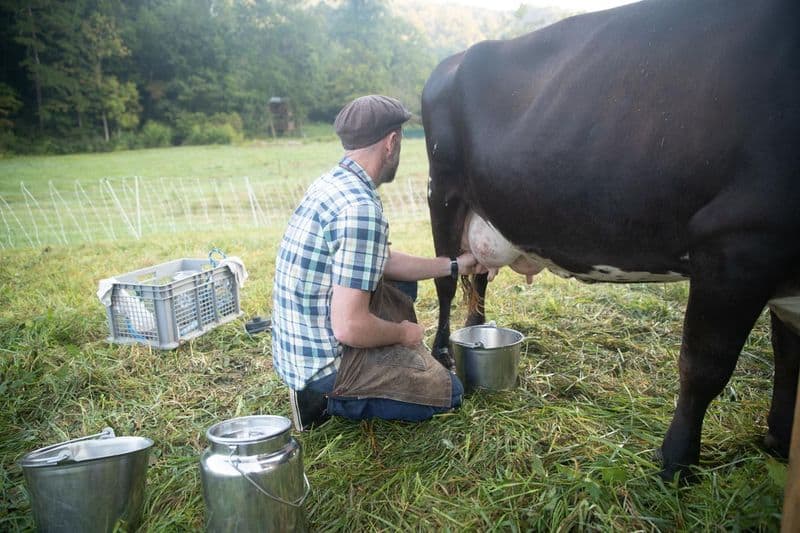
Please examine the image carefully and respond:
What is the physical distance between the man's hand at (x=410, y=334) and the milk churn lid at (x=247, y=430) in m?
0.75

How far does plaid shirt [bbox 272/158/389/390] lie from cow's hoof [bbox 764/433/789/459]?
1.77 m

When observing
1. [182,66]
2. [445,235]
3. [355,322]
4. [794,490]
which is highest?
[182,66]

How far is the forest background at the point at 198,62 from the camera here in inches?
339

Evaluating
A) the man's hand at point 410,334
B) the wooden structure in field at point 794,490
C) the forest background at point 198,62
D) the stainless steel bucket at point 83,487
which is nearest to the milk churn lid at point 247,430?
the stainless steel bucket at point 83,487

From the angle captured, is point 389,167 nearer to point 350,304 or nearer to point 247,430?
point 350,304

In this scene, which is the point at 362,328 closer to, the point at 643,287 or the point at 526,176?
the point at 526,176

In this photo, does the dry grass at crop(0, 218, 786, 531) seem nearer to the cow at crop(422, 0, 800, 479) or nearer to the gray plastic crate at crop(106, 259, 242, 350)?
the gray plastic crate at crop(106, 259, 242, 350)

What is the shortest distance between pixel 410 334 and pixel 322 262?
0.53 metres

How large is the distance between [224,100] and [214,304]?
34.4ft

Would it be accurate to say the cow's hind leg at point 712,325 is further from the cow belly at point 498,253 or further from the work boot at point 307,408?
the work boot at point 307,408

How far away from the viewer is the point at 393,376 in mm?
2660

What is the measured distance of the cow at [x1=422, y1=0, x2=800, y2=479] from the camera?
1995 millimetres

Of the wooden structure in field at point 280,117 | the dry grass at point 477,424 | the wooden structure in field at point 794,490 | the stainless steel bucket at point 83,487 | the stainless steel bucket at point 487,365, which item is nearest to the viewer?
the wooden structure in field at point 794,490

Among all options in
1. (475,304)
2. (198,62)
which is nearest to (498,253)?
(475,304)
